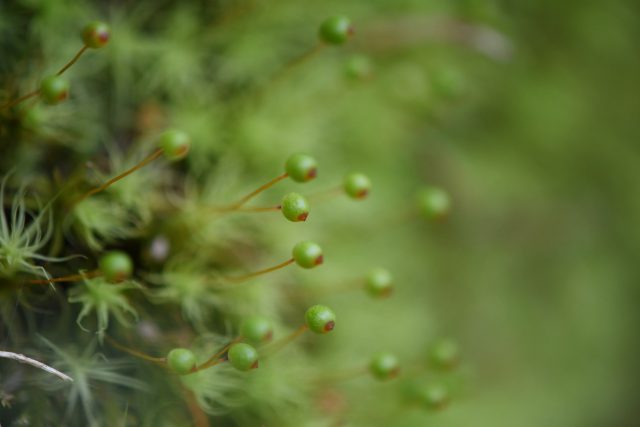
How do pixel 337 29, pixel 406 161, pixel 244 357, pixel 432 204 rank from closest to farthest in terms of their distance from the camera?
1. pixel 244 357
2. pixel 337 29
3. pixel 432 204
4. pixel 406 161

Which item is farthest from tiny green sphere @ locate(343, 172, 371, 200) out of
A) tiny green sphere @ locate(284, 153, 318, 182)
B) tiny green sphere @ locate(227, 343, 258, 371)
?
tiny green sphere @ locate(227, 343, 258, 371)

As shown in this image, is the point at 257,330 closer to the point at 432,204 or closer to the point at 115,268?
the point at 115,268

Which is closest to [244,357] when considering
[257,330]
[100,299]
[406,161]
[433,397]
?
[257,330]

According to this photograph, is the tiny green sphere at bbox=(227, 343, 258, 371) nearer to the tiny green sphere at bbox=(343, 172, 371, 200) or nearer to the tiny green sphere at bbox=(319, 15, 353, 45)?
the tiny green sphere at bbox=(343, 172, 371, 200)

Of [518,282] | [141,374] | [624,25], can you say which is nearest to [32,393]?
[141,374]

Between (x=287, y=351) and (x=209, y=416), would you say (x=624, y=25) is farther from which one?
(x=209, y=416)

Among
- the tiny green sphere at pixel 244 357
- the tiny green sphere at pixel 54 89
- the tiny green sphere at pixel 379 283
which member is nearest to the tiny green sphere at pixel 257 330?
the tiny green sphere at pixel 244 357
